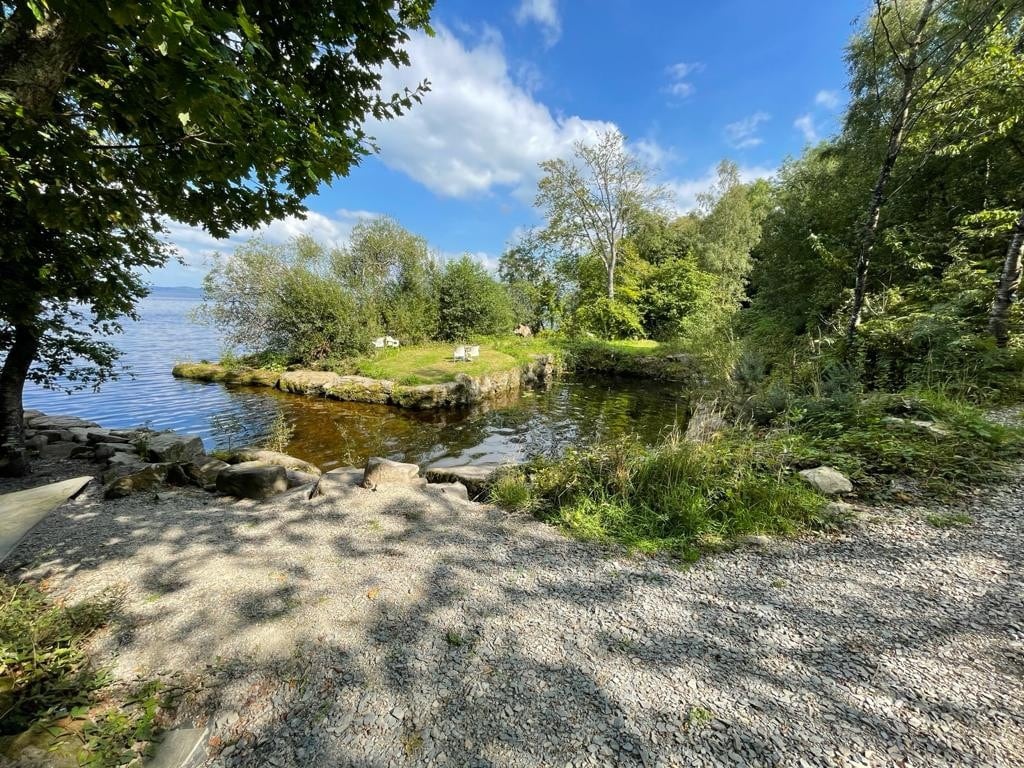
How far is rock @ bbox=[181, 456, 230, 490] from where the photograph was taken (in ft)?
15.5

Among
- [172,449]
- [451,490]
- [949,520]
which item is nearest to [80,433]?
[172,449]

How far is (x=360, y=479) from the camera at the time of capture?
15.6 feet

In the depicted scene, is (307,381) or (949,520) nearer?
(949,520)

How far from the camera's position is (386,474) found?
15.2 feet

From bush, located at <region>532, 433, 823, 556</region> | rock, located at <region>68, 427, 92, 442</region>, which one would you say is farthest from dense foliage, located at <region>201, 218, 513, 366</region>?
bush, located at <region>532, 433, 823, 556</region>

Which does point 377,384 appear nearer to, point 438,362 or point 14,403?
point 438,362

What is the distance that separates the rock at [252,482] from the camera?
14.2 ft

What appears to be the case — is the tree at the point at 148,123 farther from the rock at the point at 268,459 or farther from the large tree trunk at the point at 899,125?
the large tree trunk at the point at 899,125

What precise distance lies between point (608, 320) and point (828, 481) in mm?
17823

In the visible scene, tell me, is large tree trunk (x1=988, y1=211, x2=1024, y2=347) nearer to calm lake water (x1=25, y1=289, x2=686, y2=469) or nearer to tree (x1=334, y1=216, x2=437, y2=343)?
calm lake water (x1=25, y1=289, x2=686, y2=469)

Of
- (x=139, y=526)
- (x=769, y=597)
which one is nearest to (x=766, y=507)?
(x=769, y=597)

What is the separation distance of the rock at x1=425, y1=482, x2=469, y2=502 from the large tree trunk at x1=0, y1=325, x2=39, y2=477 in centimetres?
471

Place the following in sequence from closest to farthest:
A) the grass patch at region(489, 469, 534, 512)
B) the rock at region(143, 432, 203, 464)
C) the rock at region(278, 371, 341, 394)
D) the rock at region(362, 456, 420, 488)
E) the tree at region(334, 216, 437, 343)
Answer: the grass patch at region(489, 469, 534, 512), the rock at region(362, 456, 420, 488), the rock at region(143, 432, 203, 464), the rock at region(278, 371, 341, 394), the tree at region(334, 216, 437, 343)

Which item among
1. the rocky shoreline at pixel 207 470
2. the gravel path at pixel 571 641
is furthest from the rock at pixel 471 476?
the gravel path at pixel 571 641
